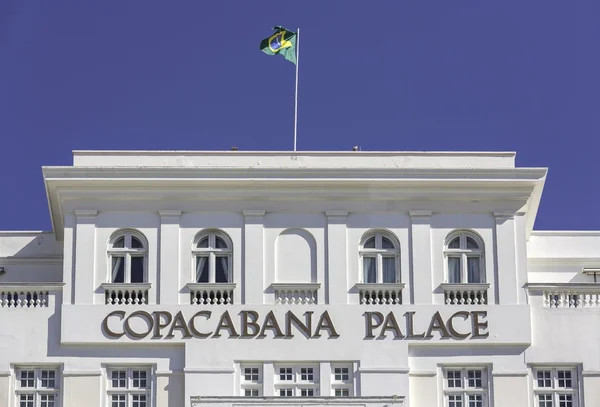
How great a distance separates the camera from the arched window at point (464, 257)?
164ft

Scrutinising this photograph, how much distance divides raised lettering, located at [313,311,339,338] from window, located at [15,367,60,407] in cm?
702

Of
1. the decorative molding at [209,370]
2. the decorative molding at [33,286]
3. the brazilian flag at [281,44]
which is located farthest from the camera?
the brazilian flag at [281,44]

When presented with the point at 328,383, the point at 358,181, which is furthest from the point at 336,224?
the point at 328,383

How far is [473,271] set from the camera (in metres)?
50.0

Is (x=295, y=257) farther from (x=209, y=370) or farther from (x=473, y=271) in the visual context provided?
(x=473, y=271)

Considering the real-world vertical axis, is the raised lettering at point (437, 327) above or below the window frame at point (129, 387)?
above

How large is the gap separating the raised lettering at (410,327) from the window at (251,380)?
4065 mm

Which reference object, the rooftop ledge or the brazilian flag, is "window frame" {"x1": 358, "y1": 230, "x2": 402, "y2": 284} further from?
the brazilian flag

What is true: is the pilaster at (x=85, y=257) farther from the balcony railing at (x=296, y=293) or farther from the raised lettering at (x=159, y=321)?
the balcony railing at (x=296, y=293)

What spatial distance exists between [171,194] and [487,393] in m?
10.1

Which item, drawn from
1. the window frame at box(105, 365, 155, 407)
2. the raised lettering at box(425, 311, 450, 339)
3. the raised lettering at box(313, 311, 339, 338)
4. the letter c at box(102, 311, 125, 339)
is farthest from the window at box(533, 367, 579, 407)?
the letter c at box(102, 311, 125, 339)

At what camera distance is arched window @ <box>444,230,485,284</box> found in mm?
49844

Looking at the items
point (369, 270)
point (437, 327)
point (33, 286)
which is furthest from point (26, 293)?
point (437, 327)

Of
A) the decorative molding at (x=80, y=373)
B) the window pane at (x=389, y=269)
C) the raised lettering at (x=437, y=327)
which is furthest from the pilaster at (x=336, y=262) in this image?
the decorative molding at (x=80, y=373)
